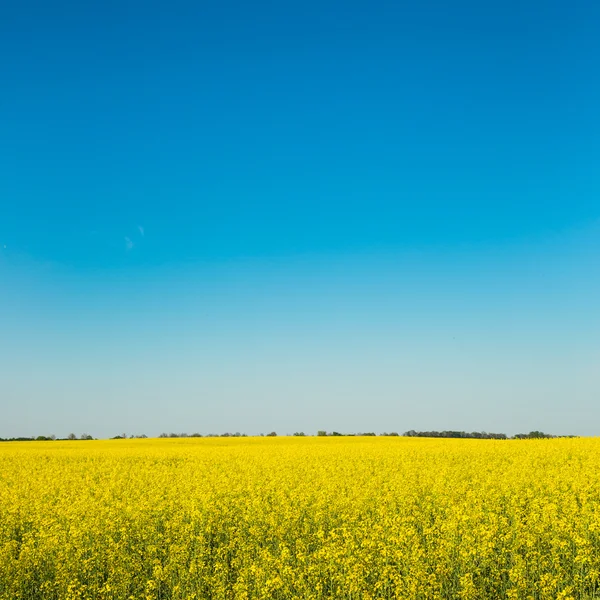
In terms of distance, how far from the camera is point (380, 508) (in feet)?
40.7

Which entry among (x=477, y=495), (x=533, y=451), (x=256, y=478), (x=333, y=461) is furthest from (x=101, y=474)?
(x=533, y=451)

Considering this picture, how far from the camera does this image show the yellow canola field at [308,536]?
27.1 ft

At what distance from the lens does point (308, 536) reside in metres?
11.1

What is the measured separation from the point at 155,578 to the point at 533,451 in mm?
21667

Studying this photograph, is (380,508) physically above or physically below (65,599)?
above

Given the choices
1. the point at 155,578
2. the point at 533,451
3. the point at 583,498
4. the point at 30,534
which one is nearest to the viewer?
the point at 155,578

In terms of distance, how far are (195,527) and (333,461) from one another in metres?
12.4

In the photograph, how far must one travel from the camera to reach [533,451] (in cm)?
2600

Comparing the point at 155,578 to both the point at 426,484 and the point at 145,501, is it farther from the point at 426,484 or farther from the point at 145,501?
the point at 426,484

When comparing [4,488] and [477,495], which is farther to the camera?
[4,488]

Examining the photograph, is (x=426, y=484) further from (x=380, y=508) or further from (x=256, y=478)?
(x=256, y=478)

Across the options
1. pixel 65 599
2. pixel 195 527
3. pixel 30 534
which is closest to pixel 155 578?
pixel 65 599

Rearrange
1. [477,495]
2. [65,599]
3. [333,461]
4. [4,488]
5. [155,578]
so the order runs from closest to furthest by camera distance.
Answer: [65,599] → [155,578] → [477,495] → [4,488] → [333,461]

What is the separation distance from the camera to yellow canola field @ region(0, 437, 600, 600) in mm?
8273
